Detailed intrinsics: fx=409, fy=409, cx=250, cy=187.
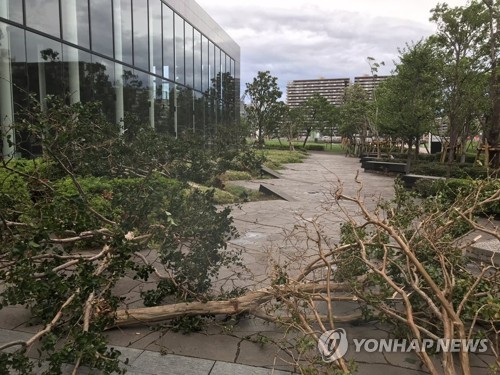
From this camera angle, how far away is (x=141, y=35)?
15.4m

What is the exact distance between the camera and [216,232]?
343cm

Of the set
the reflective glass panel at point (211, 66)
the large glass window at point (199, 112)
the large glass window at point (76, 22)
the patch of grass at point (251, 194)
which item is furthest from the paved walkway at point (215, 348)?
the reflective glass panel at point (211, 66)

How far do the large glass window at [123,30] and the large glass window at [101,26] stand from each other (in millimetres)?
375

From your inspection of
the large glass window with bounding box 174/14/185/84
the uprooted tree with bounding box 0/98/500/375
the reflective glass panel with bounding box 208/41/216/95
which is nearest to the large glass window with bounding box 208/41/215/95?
the reflective glass panel with bounding box 208/41/216/95

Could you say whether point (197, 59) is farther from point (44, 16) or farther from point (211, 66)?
point (44, 16)

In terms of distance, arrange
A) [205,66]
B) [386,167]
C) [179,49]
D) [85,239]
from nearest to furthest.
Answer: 1. [85,239]
2. [179,49]
3. [386,167]
4. [205,66]

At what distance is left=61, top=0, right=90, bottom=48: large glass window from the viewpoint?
10.8 metres

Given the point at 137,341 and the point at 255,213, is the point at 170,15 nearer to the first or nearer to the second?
the point at 255,213

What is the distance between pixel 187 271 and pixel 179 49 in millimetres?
17622

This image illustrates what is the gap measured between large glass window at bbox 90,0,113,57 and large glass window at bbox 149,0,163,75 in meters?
3.14

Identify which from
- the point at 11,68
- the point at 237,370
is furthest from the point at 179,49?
the point at 237,370

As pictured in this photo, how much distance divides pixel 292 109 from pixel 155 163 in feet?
141

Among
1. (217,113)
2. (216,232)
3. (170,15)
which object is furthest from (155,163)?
(217,113)

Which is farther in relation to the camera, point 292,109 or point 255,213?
point 292,109
